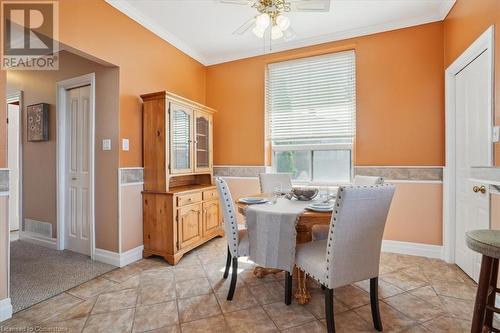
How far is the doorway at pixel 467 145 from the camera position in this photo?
203 cm

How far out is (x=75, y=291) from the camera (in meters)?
2.13

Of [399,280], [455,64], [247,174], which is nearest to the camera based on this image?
[399,280]

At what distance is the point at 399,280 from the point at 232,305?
155 cm

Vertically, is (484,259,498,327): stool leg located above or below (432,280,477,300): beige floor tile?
above

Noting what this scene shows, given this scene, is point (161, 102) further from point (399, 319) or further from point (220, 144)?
point (399, 319)

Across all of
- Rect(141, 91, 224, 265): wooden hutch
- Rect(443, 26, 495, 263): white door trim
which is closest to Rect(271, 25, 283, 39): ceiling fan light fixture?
Rect(141, 91, 224, 265): wooden hutch

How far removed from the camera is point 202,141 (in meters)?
3.49

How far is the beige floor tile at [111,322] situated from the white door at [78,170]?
147 centimetres

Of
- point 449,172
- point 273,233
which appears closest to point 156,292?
point 273,233

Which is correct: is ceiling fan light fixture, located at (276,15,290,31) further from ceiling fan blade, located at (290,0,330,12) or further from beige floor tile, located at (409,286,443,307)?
beige floor tile, located at (409,286,443,307)

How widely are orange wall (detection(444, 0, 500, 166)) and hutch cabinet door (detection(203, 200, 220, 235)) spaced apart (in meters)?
2.83

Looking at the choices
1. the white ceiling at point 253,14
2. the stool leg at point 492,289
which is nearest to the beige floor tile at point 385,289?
the stool leg at point 492,289

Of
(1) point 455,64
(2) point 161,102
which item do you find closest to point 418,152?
(1) point 455,64

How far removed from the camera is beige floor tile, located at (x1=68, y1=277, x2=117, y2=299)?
6.82 ft
